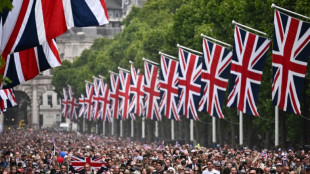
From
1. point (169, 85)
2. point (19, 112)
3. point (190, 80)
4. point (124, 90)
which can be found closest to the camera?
point (190, 80)

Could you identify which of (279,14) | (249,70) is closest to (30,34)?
(279,14)

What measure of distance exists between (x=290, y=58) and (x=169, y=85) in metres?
22.7

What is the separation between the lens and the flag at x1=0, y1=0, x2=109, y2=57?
2162cm

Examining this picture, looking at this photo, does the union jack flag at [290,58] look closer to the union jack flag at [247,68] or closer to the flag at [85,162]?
the union jack flag at [247,68]

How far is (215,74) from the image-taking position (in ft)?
148

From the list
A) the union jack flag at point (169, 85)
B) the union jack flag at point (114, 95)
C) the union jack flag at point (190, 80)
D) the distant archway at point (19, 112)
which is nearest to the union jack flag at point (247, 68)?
the union jack flag at point (190, 80)

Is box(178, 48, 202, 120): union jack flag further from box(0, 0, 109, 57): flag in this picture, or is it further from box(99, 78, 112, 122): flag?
box(99, 78, 112, 122): flag

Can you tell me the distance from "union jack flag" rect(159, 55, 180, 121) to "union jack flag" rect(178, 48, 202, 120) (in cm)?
340

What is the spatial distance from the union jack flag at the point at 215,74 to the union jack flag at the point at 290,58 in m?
10.2

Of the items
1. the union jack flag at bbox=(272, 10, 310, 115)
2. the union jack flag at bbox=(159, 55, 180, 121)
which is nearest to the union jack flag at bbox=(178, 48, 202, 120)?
the union jack flag at bbox=(159, 55, 180, 121)

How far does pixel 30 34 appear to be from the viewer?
2202cm

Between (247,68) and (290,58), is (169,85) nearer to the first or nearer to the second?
(247,68)

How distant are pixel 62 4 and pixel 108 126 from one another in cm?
11090

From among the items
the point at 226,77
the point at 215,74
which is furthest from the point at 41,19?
the point at 215,74
